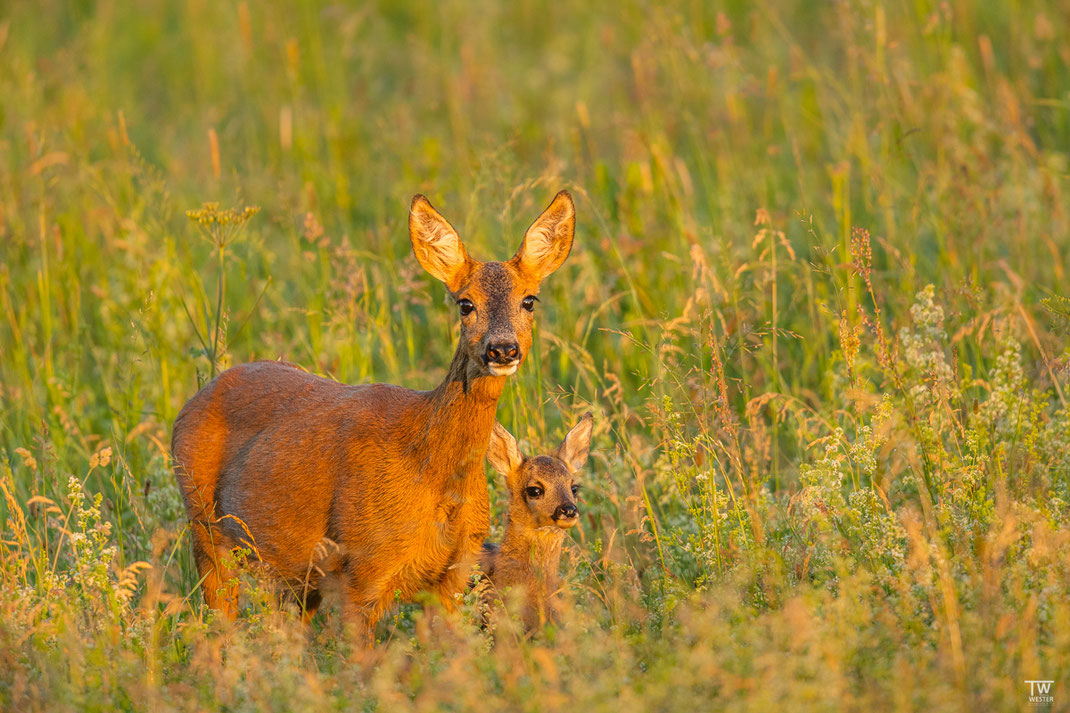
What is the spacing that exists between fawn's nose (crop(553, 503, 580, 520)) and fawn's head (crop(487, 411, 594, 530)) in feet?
0.08

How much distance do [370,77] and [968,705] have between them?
996 cm

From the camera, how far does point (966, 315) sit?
630cm

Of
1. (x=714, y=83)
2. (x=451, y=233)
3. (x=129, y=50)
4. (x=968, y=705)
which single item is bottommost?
(x=968, y=705)

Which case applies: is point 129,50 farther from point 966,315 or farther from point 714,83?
point 966,315

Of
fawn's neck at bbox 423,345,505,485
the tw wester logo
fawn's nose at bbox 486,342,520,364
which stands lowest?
the tw wester logo

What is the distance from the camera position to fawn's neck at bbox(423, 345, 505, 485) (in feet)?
16.4

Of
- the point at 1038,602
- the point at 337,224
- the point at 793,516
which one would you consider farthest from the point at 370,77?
the point at 1038,602

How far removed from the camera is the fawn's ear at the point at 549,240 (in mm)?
5219

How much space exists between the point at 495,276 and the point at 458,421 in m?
0.63

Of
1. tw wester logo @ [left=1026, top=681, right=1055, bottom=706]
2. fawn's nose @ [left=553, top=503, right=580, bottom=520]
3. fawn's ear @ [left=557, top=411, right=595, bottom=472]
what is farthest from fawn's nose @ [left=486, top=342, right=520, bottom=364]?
tw wester logo @ [left=1026, top=681, right=1055, bottom=706]

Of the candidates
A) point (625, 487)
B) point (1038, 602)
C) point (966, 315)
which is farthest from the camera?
point (966, 315)

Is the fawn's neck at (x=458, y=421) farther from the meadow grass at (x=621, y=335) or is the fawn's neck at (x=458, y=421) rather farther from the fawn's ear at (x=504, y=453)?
the meadow grass at (x=621, y=335)

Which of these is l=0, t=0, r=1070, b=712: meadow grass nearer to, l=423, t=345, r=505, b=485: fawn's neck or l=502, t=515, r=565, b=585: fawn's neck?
l=502, t=515, r=565, b=585: fawn's neck

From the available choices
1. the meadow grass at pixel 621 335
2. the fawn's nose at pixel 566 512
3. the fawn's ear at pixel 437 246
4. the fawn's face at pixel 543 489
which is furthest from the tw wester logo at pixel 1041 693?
the fawn's ear at pixel 437 246
